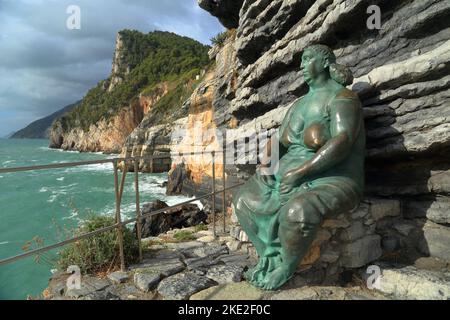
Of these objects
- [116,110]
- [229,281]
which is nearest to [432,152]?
[229,281]

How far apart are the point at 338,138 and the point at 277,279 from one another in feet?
4.37

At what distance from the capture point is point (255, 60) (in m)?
6.55

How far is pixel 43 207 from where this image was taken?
1820 centimetres

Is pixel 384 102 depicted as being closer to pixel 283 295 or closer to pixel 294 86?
pixel 294 86

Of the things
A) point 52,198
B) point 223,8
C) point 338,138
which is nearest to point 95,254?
point 338,138

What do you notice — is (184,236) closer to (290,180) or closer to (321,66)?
(290,180)

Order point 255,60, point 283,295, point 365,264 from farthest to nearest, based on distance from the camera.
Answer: point 255,60 < point 365,264 < point 283,295

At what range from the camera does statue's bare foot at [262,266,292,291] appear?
294 centimetres

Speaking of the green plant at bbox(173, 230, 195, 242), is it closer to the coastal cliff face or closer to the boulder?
the boulder

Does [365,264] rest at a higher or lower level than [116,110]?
lower

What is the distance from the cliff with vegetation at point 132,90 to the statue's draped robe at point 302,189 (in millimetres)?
33764

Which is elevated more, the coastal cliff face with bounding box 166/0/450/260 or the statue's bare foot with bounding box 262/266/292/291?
the coastal cliff face with bounding box 166/0/450/260

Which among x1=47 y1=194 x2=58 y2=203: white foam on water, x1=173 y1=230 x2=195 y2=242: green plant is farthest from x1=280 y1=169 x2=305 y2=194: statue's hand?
x1=47 y1=194 x2=58 y2=203: white foam on water
